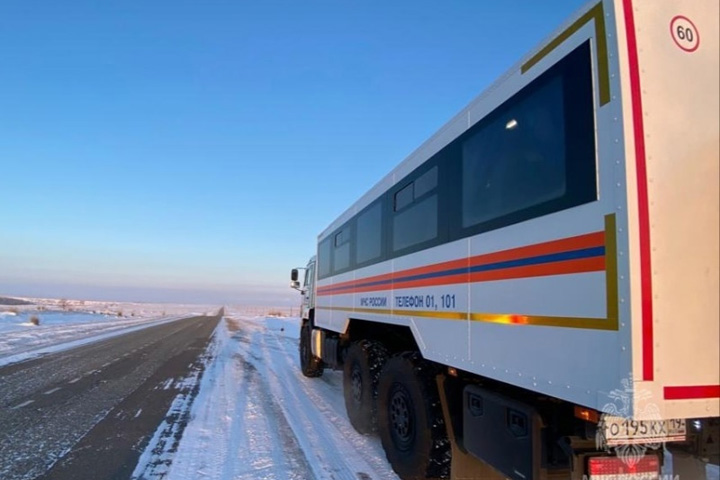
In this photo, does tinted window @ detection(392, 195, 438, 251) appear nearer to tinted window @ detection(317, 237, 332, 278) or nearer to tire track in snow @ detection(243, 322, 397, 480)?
tire track in snow @ detection(243, 322, 397, 480)

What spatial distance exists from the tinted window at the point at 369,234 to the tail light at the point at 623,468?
395 centimetres

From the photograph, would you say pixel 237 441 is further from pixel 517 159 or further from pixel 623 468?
pixel 517 159

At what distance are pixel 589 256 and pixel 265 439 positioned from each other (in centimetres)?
477

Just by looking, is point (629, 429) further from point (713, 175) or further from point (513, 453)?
point (713, 175)

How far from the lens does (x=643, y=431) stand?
2557 mm

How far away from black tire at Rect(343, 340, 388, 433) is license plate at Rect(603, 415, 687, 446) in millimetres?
3709

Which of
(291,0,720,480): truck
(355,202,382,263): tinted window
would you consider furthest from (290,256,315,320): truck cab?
(291,0,720,480): truck

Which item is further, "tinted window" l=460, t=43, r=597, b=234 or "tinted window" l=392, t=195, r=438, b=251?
"tinted window" l=392, t=195, r=438, b=251

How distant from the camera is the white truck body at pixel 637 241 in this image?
7.35 ft

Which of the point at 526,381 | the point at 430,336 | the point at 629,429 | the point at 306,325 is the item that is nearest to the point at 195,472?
the point at 430,336

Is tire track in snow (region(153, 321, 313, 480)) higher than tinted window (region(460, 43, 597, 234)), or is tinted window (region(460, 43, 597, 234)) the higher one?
tinted window (region(460, 43, 597, 234))

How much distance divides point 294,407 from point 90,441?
3.01 m

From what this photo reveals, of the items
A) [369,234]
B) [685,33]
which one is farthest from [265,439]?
[685,33]

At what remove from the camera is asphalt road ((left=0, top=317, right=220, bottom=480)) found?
16.4 ft
